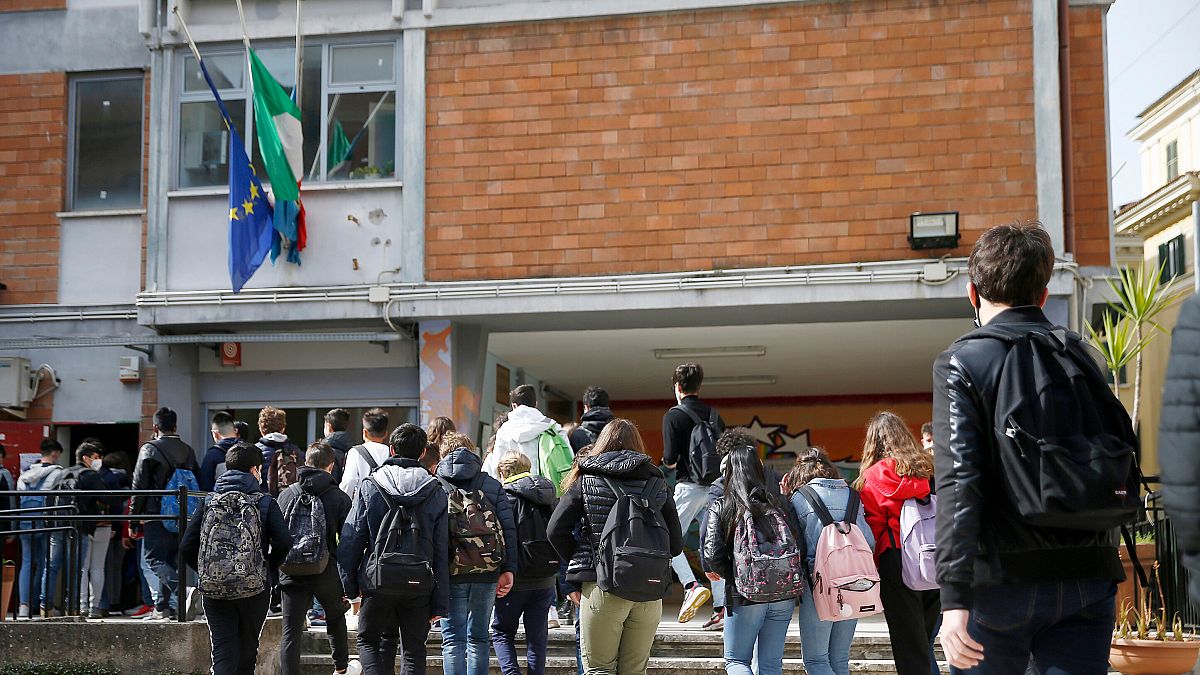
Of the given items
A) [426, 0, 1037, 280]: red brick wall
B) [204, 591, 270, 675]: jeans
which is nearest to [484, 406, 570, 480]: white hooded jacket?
[204, 591, 270, 675]: jeans

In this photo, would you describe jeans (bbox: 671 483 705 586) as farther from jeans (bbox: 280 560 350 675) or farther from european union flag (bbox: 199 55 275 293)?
european union flag (bbox: 199 55 275 293)

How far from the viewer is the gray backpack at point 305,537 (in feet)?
27.5

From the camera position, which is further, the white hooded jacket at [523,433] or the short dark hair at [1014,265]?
the white hooded jacket at [523,433]

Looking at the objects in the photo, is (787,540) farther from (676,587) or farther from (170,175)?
(170,175)

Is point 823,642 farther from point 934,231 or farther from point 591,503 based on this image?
point 934,231

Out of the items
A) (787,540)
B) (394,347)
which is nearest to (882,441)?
(787,540)

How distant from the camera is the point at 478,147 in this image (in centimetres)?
1355

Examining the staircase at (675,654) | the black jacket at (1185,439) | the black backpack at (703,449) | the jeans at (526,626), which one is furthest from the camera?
the black backpack at (703,449)

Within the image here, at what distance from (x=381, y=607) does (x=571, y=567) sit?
1299 millimetres

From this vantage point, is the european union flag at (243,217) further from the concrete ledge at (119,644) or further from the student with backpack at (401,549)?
the student with backpack at (401,549)

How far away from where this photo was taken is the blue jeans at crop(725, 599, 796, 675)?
24.1 ft

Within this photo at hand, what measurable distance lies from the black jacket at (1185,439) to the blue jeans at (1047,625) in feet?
2.28

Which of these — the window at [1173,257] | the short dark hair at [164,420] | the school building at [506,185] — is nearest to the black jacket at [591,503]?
the short dark hair at [164,420]

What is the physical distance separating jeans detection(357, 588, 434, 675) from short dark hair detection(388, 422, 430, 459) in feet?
3.00
